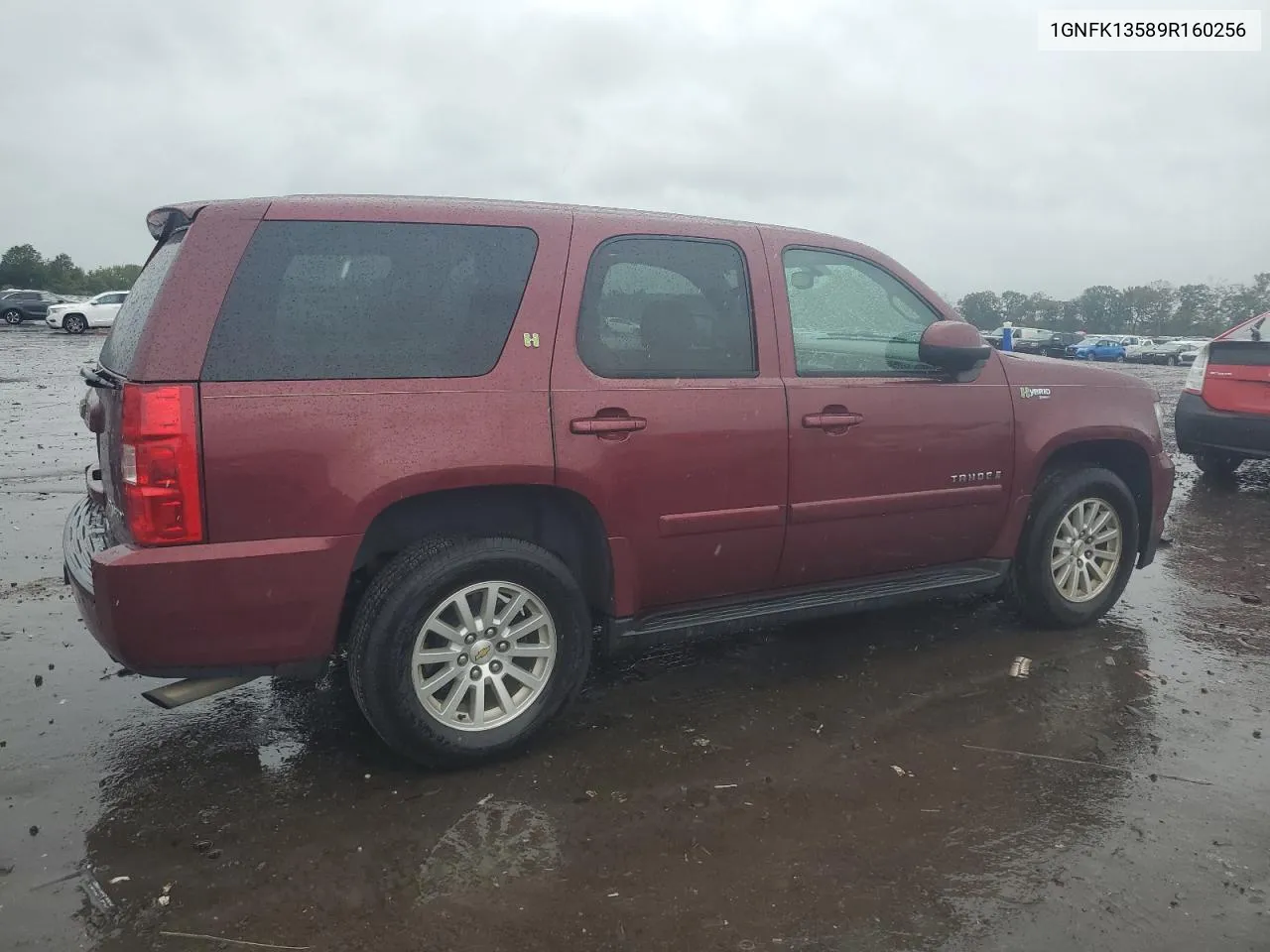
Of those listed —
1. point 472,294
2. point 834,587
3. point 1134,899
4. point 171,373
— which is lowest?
point 1134,899

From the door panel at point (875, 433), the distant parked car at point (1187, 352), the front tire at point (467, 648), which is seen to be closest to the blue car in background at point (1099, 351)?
the distant parked car at point (1187, 352)

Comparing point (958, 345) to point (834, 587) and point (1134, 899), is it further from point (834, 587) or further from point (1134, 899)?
point (1134, 899)

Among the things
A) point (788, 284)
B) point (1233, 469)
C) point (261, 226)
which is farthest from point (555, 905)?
point (1233, 469)

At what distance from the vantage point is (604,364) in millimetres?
3492

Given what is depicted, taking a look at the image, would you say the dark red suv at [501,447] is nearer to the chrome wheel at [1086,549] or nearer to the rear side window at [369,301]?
the rear side window at [369,301]

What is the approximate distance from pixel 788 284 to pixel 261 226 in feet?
6.65

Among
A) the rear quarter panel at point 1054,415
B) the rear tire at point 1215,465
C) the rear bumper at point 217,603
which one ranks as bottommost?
the rear tire at point 1215,465

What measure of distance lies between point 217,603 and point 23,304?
4248 cm

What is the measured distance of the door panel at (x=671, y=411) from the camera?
345 centimetres

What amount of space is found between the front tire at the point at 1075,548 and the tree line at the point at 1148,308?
62.8m

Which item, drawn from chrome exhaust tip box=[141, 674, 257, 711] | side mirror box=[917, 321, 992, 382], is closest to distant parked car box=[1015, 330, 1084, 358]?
side mirror box=[917, 321, 992, 382]

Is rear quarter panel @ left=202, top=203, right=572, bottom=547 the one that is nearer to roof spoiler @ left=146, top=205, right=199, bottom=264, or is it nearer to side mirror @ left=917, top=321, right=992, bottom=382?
roof spoiler @ left=146, top=205, right=199, bottom=264

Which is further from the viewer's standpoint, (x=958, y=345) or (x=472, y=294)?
(x=958, y=345)

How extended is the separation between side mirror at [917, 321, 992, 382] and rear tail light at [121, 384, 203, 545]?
2862 millimetres
